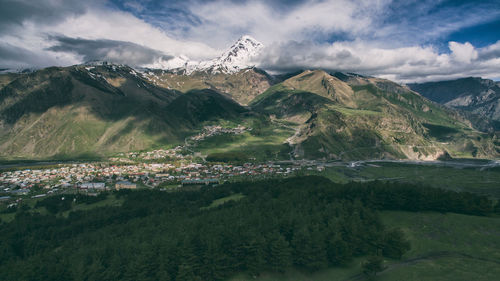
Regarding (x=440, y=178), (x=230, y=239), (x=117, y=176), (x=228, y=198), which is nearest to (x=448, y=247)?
(x=230, y=239)

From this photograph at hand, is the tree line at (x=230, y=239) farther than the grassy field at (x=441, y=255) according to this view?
Yes

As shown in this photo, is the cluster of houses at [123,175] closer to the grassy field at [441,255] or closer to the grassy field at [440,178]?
the grassy field at [440,178]

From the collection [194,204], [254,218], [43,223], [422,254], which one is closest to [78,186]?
[43,223]

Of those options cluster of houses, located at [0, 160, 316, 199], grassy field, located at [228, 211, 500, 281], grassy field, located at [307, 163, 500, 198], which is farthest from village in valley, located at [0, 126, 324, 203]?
grassy field, located at [228, 211, 500, 281]

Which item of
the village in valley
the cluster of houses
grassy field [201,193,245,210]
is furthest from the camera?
the cluster of houses

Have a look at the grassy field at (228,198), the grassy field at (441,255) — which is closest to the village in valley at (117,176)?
the grassy field at (228,198)

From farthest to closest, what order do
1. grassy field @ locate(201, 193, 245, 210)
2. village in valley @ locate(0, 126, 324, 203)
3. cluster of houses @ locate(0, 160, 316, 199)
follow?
1. cluster of houses @ locate(0, 160, 316, 199)
2. village in valley @ locate(0, 126, 324, 203)
3. grassy field @ locate(201, 193, 245, 210)

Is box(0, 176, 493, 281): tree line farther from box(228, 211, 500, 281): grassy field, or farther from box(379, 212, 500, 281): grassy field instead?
box(379, 212, 500, 281): grassy field

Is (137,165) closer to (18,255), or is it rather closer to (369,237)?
(18,255)
